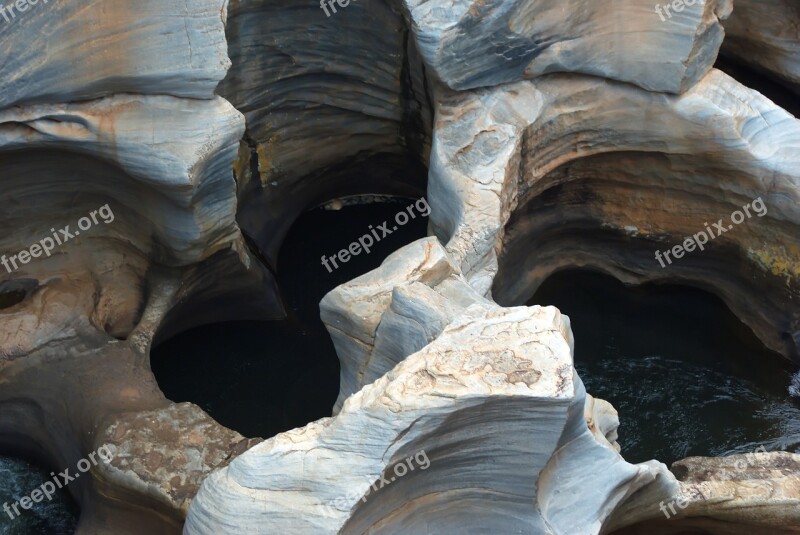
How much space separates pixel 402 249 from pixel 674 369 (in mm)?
2897

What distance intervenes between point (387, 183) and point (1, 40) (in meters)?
4.09

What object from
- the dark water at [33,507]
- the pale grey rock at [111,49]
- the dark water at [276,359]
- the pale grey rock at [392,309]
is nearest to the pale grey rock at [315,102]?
the dark water at [276,359]

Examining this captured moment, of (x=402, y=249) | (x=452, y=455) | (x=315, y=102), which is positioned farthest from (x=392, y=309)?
(x=315, y=102)

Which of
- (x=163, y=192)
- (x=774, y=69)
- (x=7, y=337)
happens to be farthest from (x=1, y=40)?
(x=774, y=69)

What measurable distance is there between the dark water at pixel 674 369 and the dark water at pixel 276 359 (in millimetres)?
1615

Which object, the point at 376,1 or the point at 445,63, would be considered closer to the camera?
the point at 445,63

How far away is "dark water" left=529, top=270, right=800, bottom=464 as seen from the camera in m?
7.52

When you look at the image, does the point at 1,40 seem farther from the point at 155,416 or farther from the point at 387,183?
the point at 387,183

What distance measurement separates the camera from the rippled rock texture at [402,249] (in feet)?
15.6

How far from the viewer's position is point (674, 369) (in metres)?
8.05

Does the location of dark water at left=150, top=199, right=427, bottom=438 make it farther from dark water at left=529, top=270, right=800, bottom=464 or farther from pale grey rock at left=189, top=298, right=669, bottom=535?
pale grey rock at left=189, top=298, right=669, bottom=535

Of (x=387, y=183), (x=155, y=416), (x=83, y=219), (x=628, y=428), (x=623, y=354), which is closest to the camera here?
(x=155, y=416)

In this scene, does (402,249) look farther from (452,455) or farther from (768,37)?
(768,37)

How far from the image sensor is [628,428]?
756cm
